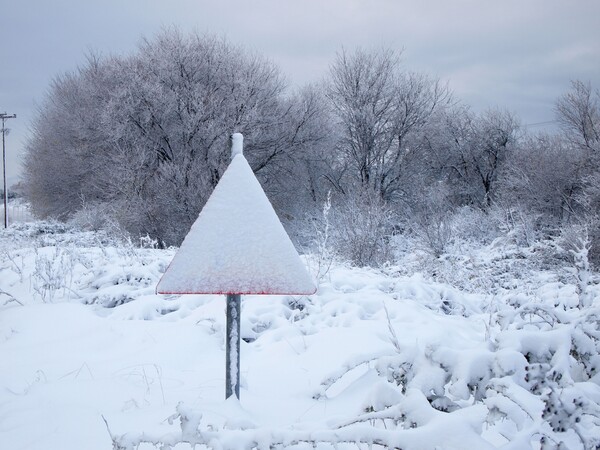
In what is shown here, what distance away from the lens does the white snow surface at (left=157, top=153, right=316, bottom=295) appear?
2.38 m

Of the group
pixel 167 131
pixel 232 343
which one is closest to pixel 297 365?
pixel 232 343

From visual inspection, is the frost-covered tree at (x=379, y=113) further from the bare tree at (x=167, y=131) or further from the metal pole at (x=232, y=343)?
the metal pole at (x=232, y=343)

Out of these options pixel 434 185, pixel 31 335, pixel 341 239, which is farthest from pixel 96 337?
pixel 434 185

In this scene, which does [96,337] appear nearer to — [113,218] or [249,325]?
[249,325]

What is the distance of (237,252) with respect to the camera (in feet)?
8.07

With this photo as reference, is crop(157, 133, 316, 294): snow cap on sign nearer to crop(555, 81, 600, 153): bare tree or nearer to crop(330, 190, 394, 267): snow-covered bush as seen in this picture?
crop(330, 190, 394, 267): snow-covered bush

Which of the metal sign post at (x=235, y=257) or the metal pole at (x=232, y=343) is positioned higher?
the metal sign post at (x=235, y=257)

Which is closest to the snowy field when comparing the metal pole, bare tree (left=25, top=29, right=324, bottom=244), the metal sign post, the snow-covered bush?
the metal pole

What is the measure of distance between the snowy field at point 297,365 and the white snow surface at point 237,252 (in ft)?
2.19

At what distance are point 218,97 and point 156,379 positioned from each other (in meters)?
19.4

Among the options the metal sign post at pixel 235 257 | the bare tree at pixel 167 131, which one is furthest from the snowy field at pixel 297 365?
the bare tree at pixel 167 131

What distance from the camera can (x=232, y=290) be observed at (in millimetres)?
2348

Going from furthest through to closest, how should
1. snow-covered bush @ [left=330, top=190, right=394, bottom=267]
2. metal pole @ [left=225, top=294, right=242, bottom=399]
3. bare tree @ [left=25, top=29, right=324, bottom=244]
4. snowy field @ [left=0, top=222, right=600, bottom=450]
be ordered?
bare tree @ [left=25, top=29, right=324, bottom=244]
snow-covered bush @ [left=330, top=190, right=394, bottom=267]
metal pole @ [left=225, top=294, right=242, bottom=399]
snowy field @ [left=0, top=222, right=600, bottom=450]

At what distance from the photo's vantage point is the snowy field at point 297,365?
1532 millimetres
